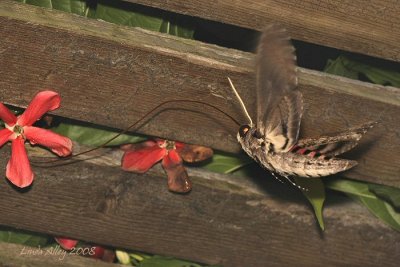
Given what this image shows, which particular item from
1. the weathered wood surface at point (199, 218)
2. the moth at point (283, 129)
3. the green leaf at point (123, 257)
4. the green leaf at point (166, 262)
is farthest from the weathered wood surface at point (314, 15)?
the green leaf at point (123, 257)

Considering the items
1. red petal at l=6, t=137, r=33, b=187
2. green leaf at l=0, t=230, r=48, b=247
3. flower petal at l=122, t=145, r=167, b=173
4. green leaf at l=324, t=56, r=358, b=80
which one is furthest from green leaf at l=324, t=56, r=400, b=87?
green leaf at l=0, t=230, r=48, b=247

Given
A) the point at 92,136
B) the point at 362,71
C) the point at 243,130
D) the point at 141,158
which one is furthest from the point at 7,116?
the point at 362,71

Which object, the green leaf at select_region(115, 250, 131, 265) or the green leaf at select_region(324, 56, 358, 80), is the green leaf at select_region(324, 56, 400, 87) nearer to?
the green leaf at select_region(324, 56, 358, 80)

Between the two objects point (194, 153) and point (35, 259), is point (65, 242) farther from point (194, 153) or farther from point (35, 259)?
point (194, 153)

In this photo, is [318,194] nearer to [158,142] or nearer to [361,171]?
[361,171]

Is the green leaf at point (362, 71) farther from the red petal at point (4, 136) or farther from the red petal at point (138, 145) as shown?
the red petal at point (4, 136)

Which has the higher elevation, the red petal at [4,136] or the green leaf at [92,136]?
the red petal at [4,136]
